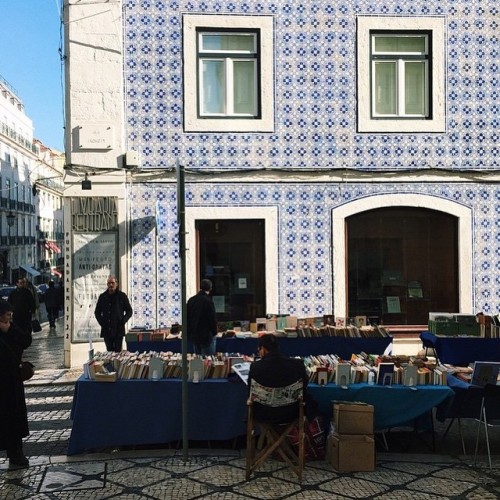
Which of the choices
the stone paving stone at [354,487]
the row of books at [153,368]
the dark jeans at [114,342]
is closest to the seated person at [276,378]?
the stone paving stone at [354,487]

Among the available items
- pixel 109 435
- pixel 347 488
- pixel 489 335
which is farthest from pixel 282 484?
pixel 489 335

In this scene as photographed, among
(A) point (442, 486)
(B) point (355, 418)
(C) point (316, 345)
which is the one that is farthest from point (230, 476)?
(C) point (316, 345)

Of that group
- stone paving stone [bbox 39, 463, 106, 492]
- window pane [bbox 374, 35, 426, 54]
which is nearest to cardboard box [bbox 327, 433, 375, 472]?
stone paving stone [bbox 39, 463, 106, 492]

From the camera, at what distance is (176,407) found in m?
7.32

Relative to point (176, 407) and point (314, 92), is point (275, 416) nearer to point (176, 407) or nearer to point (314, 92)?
point (176, 407)

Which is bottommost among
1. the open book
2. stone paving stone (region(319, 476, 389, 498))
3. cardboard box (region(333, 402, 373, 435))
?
stone paving stone (region(319, 476, 389, 498))

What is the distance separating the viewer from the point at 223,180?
12695 millimetres

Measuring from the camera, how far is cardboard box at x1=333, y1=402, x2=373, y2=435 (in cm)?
677

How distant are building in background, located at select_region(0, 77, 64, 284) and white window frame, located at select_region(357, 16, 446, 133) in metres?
41.7

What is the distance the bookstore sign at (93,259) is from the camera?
12.5 meters

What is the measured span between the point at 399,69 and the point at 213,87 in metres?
3.40

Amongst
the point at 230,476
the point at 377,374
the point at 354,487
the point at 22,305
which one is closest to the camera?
the point at 354,487

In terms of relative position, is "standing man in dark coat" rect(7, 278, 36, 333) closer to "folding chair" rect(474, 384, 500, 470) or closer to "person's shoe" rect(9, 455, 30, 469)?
"person's shoe" rect(9, 455, 30, 469)

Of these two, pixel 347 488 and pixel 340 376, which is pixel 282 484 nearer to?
pixel 347 488
